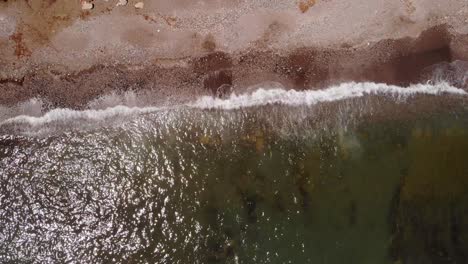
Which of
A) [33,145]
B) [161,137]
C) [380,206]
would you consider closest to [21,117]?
[33,145]

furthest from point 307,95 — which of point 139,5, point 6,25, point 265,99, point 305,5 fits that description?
point 6,25

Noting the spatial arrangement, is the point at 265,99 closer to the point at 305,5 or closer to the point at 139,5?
the point at 305,5

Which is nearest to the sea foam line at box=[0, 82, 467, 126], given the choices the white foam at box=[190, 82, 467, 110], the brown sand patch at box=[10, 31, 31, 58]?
the white foam at box=[190, 82, 467, 110]

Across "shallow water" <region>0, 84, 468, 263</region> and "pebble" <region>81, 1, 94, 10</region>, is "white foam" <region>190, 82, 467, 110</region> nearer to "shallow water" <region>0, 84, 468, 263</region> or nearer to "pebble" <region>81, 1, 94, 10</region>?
"shallow water" <region>0, 84, 468, 263</region>

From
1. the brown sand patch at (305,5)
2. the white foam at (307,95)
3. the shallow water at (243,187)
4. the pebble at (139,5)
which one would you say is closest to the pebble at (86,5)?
the pebble at (139,5)

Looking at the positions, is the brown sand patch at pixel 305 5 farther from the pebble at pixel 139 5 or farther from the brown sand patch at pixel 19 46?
the brown sand patch at pixel 19 46
